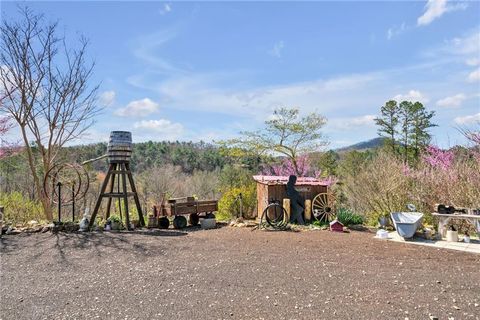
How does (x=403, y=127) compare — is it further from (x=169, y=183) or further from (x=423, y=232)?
(x=423, y=232)

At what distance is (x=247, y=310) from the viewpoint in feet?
12.0

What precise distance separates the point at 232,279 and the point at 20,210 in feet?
26.3

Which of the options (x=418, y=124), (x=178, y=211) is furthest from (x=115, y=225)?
(x=418, y=124)

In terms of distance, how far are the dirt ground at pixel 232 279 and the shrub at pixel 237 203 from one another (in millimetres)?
4064

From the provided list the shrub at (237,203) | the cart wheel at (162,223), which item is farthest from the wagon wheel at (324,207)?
the cart wheel at (162,223)

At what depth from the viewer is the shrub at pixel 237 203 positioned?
11370mm

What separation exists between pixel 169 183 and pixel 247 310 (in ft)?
80.9

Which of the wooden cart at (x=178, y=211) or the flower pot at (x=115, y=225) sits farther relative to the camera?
the wooden cart at (x=178, y=211)

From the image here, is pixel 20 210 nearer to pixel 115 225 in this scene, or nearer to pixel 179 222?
pixel 115 225

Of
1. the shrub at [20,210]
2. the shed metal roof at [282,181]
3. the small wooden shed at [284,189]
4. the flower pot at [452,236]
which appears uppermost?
the shed metal roof at [282,181]

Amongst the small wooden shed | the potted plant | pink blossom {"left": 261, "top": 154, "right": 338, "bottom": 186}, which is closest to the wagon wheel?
the small wooden shed

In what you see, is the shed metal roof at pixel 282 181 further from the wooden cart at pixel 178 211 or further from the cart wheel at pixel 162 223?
the cart wheel at pixel 162 223

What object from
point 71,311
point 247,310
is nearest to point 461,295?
point 247,310

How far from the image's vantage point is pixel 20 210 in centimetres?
992
